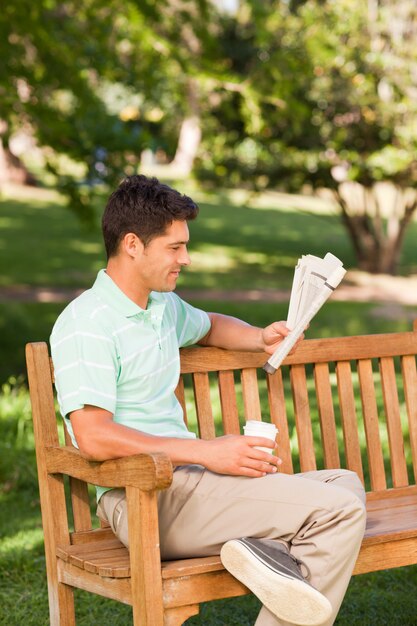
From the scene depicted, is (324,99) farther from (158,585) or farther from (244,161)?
(158,585)

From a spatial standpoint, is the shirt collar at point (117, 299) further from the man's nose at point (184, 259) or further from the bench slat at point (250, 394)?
the bench slat at point (250, 394)

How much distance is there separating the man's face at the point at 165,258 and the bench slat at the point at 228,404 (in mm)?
682

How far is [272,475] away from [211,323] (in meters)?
0.81

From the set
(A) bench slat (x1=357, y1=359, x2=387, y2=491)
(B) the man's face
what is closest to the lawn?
(A) bench slat (x1=357, y1=359, x2=387, y2=491)

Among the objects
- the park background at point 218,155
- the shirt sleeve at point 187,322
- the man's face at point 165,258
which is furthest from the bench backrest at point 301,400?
the park background at point 218,155

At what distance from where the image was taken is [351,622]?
4.21 metres

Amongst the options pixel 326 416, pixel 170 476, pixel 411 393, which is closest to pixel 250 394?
pixel 326 416

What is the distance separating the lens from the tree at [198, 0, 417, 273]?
14.9 metres

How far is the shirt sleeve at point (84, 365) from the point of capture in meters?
3.11

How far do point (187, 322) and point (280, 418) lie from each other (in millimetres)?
582

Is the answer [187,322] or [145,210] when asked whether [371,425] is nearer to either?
[187,322]

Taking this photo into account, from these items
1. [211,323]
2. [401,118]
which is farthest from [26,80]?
[401,118]

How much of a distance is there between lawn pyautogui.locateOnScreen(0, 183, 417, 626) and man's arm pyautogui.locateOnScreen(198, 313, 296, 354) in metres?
1.13

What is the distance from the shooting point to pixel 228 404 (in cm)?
394
